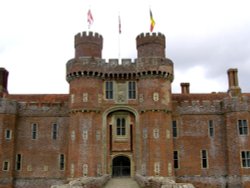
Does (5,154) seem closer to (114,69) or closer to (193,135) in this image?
(114,69)

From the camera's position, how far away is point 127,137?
1534 inches

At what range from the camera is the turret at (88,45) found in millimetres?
39438

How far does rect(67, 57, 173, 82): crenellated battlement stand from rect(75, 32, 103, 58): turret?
2.48 feet

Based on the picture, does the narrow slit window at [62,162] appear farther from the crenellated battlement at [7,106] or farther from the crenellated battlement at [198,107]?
the crenellated battlement at [198,107]

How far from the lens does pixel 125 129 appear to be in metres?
39.3

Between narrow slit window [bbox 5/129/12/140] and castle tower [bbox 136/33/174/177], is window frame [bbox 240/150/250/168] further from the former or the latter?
narrow slit window [bbox 5/129/12/140]

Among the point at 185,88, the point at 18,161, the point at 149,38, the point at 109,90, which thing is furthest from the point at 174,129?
the point at 18,161

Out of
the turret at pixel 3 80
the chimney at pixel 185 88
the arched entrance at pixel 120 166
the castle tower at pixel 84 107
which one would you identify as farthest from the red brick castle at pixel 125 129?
the chimney at pixel 185 88

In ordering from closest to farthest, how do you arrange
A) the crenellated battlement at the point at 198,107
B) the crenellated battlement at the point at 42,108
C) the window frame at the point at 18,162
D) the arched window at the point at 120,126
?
the arched window at the point at 120,126 → the window frame at the point at 18,162 → the crenellated battlement at the point at 198,107 → the crenellated battlement at the point at 42,108

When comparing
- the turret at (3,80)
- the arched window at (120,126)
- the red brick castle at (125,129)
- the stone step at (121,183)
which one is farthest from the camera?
the turret at (3,80)

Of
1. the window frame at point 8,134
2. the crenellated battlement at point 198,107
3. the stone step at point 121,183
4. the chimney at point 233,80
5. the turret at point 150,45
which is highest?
the turret at point 150,45

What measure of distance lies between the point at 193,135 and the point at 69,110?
→ 14.5 m

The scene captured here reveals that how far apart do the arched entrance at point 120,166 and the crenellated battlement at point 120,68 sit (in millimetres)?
9138

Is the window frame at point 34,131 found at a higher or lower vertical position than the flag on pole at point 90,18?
lower
